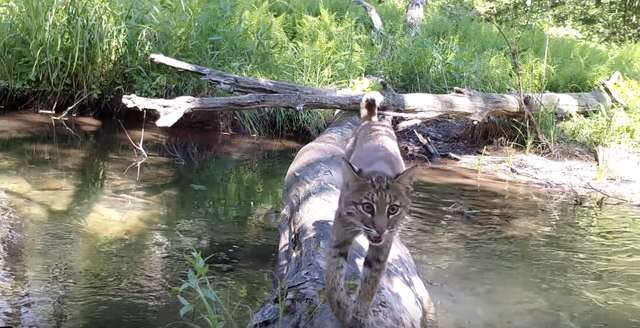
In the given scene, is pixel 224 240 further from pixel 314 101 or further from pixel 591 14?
pixel 591 14

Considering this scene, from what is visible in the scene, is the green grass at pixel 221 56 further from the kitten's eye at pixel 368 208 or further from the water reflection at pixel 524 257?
the kitten's eye at pixel 368 208

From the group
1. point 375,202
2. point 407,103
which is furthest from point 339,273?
point 407,103

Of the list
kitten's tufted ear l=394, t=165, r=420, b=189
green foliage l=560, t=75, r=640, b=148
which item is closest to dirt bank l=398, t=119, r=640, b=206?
green foliage l=560, t=75, r=640, b=148

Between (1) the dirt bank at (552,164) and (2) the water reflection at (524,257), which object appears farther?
(1) the dirt bank at (552,164)

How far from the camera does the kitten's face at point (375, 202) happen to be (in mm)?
3615

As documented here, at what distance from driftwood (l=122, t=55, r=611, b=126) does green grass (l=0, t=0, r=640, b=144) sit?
1.14m

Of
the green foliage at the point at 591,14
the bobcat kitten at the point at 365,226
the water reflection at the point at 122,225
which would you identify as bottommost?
the water reflection at the point at 122,225

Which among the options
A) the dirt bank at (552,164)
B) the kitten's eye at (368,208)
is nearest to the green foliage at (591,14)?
the dirt bank at (552,164)

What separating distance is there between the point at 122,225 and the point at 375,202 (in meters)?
3.30

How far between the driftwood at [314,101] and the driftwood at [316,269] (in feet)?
5.21

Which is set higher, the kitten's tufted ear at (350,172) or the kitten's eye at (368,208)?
the kitten's tufted ear at (350,172)

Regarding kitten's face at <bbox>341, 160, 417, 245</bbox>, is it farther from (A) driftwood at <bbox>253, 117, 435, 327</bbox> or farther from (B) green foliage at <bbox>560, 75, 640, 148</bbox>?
(B) green foliage at <bbox>560, 75, 640, 148</bbox>

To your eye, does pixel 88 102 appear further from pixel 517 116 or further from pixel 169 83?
pixel 517 116

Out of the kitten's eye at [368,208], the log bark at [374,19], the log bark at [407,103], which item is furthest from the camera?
the log bark at [374,19]
